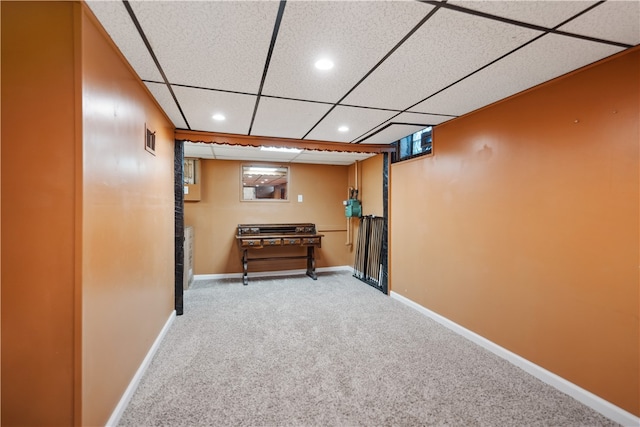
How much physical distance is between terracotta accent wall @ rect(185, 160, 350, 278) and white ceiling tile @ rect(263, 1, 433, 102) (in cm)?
325

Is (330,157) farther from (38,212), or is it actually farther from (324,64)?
(38,212)

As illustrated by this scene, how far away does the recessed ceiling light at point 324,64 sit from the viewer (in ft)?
5.65

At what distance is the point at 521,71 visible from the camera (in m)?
1.87

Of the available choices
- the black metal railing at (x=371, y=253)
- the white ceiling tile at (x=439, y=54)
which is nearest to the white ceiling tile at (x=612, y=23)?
the white ceiling tile at (x=439, y=54)

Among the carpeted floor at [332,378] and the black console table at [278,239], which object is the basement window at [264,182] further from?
the carpeted floor at [332,378]

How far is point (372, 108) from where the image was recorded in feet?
8.46

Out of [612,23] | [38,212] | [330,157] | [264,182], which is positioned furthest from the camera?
[264,182]

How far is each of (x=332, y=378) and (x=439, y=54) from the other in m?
2.31

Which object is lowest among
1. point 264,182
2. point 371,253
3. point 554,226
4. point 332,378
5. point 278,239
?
point 332,378

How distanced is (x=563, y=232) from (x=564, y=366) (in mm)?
934

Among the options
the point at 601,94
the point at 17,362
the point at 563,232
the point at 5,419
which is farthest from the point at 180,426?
the point at 601,94

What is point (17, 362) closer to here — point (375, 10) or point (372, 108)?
point (375, 10)

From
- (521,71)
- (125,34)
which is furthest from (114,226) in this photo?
(521,71)

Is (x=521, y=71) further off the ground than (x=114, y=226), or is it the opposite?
(x=521, y=71)
